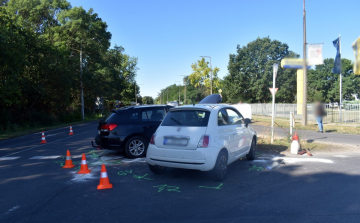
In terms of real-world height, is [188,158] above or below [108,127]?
below

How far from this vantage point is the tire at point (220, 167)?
20.5 feet

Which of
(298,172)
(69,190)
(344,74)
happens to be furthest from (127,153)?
Answer: (344,74)

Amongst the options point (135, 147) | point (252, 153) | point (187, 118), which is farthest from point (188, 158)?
point (135, 147)

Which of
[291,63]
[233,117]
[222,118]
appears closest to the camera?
[222,118]

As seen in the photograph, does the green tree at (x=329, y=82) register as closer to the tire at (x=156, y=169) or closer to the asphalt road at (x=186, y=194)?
the asphalt road at (x=186, y=194)

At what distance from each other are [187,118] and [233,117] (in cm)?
146

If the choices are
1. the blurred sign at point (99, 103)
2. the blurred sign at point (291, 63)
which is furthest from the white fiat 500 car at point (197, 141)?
the blurred sign at point (99, 103)

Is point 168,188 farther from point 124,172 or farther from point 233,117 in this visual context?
point 233,117

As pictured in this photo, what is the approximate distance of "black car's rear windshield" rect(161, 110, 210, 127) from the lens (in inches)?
260

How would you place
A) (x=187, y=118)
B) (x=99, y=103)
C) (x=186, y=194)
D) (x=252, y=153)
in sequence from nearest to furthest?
(x=186, y=194) < (x=187, y=118) < (x=252, y=153) < (x=99, y=103)

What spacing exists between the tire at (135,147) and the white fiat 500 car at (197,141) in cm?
211

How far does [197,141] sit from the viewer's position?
6180 millimetres

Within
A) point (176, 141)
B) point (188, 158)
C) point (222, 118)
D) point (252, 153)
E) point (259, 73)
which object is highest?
point (259, 73)

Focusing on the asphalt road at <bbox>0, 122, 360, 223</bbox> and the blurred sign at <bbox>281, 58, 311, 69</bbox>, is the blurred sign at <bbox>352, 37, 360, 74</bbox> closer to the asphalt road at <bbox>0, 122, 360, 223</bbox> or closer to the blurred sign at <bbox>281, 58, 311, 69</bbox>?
the blurred sign at <bbox>281, 58, 311, 69</bbox>
